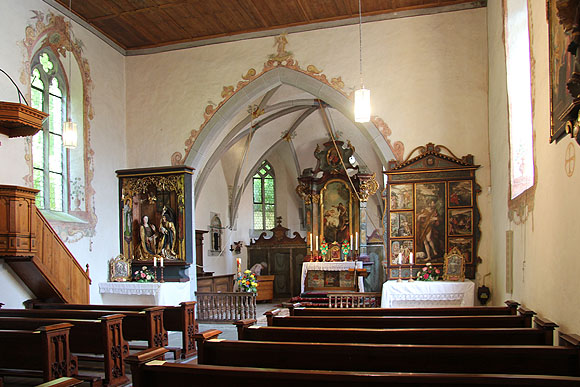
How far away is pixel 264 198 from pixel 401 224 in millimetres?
9694

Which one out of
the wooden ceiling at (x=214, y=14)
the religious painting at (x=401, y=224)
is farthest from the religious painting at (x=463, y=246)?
the wooden ceiling at (x=214, y=14)

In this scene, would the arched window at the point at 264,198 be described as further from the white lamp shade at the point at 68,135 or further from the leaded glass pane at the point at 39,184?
the white lamp shade at the point at 68,135

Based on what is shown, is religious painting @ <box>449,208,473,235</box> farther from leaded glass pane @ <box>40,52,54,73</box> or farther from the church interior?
leaded glass pane @ <box>40,52,54,73</box>

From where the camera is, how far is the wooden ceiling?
9930 millimetres

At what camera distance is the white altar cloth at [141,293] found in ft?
33.1

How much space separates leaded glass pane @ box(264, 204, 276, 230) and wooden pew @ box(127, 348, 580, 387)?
1538 cm

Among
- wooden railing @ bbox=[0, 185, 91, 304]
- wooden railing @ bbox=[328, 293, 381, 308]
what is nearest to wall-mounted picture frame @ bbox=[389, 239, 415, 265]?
wooden railing @ bbox=[328, 293, 381, 308]

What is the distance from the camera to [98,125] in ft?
35.7

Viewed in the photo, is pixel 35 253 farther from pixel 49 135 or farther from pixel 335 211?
pixel 335 211

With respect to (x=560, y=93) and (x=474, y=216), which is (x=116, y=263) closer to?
(x=474, y=216)

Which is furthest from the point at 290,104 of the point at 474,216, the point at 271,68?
the point at 474,216

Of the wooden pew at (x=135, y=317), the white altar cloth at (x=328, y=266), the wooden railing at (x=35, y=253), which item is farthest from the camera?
the white altar cloth at (x=328, y=266)

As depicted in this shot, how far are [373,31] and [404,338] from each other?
7.40 meters

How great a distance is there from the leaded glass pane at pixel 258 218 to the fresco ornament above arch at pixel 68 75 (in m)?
8.76
